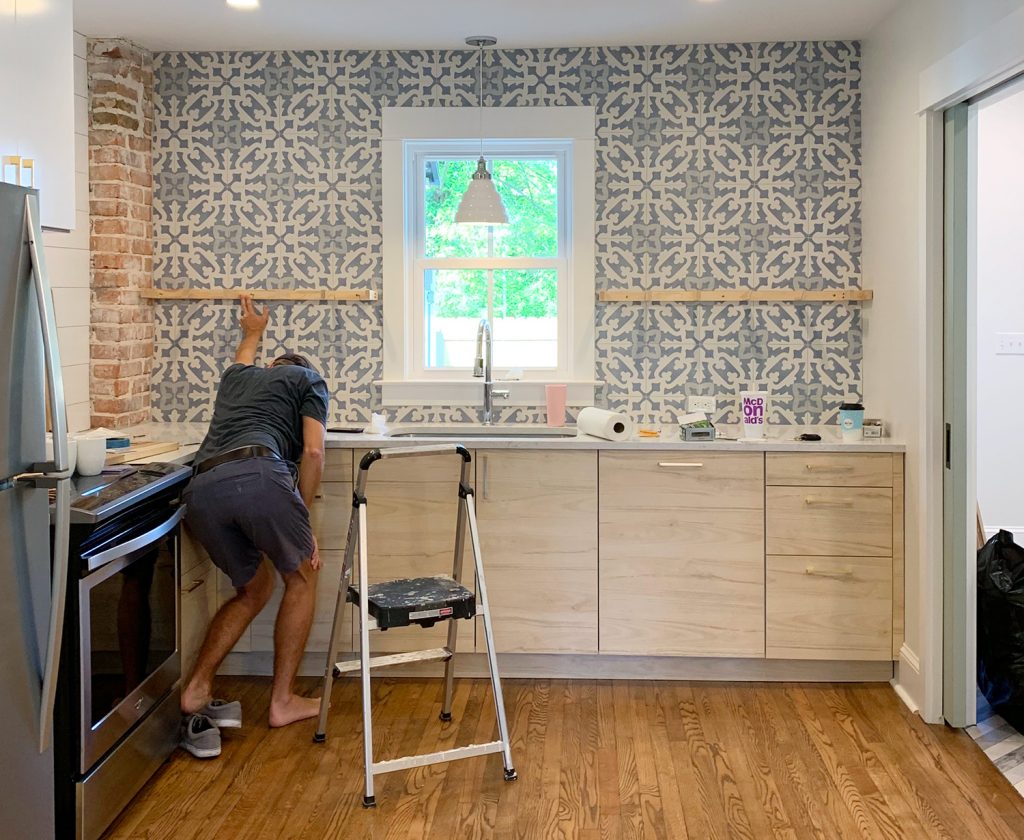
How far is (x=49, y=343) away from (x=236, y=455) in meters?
1.18

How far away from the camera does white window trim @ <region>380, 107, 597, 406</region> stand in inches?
182

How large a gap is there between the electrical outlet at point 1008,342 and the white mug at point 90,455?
4.16 m

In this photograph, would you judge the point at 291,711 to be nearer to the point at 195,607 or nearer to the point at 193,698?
the point at 193,698

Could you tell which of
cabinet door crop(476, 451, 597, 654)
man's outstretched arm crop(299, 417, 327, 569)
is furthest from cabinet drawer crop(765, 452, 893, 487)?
man's outstretched arm crop(299, 417, 327, 569)

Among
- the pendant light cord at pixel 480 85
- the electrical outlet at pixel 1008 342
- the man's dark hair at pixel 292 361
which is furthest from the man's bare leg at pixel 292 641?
the electrical outlet at pixel 1008 342

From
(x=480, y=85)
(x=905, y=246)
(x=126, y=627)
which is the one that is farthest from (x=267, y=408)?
(x=905, y=246)

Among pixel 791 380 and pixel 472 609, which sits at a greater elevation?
pixel 791 380

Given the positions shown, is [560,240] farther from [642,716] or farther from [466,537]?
[642,716]

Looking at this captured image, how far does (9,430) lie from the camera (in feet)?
7.57

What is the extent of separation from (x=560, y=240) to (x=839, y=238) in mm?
1180

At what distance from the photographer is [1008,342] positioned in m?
5.31

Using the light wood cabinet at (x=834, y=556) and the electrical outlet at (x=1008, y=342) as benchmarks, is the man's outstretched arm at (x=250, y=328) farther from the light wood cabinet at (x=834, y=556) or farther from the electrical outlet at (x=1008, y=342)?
the electrical outlet at (x=1008, y=342)

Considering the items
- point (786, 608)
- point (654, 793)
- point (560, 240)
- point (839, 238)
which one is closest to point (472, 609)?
point (654, 793)

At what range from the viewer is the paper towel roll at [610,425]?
4.13 metres
